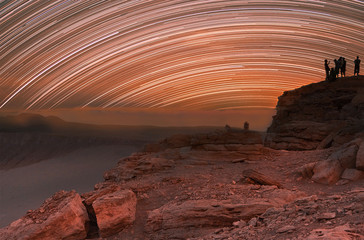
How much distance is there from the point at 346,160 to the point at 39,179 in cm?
5163

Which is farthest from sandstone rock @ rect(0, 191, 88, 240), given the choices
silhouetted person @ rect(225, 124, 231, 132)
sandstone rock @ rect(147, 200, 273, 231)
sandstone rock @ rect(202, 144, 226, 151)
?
silhouetted person @ rect(225, 124, 231, 132)

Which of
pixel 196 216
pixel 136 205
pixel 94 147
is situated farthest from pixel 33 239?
pixel 94 147

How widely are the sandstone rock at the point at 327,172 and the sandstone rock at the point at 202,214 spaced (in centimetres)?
385

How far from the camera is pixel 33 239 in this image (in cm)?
885

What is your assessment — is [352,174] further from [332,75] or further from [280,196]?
[332,75]

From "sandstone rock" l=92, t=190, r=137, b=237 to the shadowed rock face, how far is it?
46.2 ft

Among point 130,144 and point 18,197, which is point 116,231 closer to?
point 18,197

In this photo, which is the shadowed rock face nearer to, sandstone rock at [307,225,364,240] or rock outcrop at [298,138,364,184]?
rock outcrop at [298,138,364,184]

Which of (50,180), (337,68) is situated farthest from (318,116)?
(50,180)

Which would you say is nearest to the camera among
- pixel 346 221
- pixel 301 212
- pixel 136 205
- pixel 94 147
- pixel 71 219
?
pixel 346 221

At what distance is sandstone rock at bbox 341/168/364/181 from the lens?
10156 millimetres

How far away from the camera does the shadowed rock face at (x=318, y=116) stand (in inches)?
787

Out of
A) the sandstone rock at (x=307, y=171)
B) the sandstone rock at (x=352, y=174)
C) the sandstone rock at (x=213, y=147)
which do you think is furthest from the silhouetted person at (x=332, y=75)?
the sandstone rock at (x=352, y=174)

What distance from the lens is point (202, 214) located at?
8609mm
